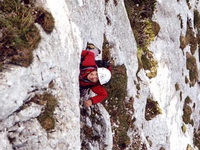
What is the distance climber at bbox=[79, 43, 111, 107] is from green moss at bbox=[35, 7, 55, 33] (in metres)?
2.73

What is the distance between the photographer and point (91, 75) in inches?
493

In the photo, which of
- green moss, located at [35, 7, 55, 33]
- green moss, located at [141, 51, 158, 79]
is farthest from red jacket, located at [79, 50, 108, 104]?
green moss, located at [141, 51, 158, 79]

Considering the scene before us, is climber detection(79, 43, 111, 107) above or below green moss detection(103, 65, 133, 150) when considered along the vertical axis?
above

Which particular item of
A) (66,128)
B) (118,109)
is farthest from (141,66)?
(66,128)

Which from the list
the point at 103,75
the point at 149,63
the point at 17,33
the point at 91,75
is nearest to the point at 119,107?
the point at 91,75

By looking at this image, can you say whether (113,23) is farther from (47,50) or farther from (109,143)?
(47,50)

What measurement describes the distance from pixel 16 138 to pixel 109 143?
654 cm

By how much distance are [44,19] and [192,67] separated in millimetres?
23849

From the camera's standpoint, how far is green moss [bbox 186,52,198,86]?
31.0 metres

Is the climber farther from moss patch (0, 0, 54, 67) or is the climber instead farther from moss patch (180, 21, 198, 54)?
moss patch (180, 21, 198, 54)

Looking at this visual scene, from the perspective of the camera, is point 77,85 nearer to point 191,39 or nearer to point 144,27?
point 144,27

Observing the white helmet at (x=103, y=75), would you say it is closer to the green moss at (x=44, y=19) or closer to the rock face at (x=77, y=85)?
the rock face at (x=77, y=85)

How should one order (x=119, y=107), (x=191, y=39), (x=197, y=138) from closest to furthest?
(x=119, y=107) < (x=197, y=138) < (x=191, y=39)

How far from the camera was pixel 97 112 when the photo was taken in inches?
591
